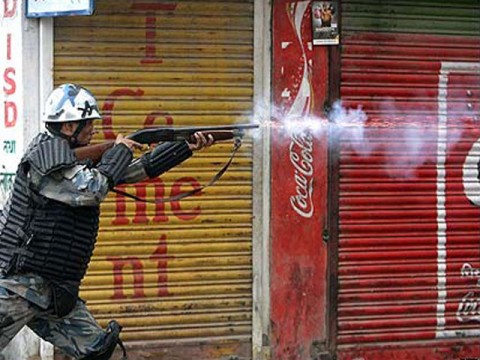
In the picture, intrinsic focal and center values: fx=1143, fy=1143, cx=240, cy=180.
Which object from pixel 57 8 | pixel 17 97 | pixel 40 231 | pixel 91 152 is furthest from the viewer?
pixel 17 97

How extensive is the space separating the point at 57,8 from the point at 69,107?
1.65 m

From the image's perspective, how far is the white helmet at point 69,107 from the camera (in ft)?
22.1

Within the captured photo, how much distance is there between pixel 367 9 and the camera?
8992 millimetres

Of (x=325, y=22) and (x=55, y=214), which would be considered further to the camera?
(x=325, y=22)

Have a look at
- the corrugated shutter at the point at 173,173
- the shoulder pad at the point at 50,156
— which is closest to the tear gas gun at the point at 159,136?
the shoulder pad at the point at 50,156

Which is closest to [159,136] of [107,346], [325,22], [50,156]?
[50,156]

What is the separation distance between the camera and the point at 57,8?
321 inches

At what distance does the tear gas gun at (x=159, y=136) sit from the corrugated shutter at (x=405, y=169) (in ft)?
6.57

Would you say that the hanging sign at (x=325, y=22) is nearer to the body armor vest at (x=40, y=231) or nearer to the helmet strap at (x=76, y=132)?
the helmet strap at (x=76, y=132)

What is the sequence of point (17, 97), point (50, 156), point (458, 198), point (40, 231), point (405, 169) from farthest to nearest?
point (458, 198), point (405, 169), point (17, 97), point (40, 231), point (50, 156)

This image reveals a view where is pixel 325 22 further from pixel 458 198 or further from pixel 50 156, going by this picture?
pixel 50 156

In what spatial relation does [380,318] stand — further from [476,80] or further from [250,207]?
[476,80]

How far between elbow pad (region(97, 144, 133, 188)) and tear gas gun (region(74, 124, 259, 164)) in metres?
0.08

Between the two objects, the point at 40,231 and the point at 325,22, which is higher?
the point at 325,22
